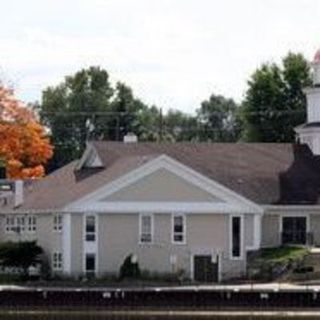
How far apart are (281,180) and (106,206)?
483 inches

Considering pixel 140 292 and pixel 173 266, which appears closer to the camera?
pixel 140 292

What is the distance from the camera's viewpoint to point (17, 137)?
11525cm

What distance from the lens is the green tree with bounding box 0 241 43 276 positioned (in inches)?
3273

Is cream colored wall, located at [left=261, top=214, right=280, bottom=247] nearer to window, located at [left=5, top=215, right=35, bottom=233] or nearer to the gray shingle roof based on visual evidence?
the gray shingle roof

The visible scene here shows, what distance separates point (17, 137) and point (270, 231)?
111 feet

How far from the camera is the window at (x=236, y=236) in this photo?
83.2 metres

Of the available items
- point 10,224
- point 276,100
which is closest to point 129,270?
point 10,224

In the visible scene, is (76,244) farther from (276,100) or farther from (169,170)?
(276,100)

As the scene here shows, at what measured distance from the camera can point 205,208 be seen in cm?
8288

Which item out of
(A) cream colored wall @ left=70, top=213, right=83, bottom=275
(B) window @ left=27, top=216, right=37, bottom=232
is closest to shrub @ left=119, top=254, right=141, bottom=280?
(A) cream colored wall @ left=70, top=213, right=83, bottom=275

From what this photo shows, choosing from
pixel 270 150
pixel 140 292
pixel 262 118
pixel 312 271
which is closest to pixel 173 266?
pixel 312 271

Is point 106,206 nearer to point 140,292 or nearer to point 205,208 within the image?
point 205,208

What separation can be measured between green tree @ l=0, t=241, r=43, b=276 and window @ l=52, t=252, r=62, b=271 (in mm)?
1015

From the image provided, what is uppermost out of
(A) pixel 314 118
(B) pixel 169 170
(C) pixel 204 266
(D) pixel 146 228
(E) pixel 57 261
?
(A) pixel 314 118
